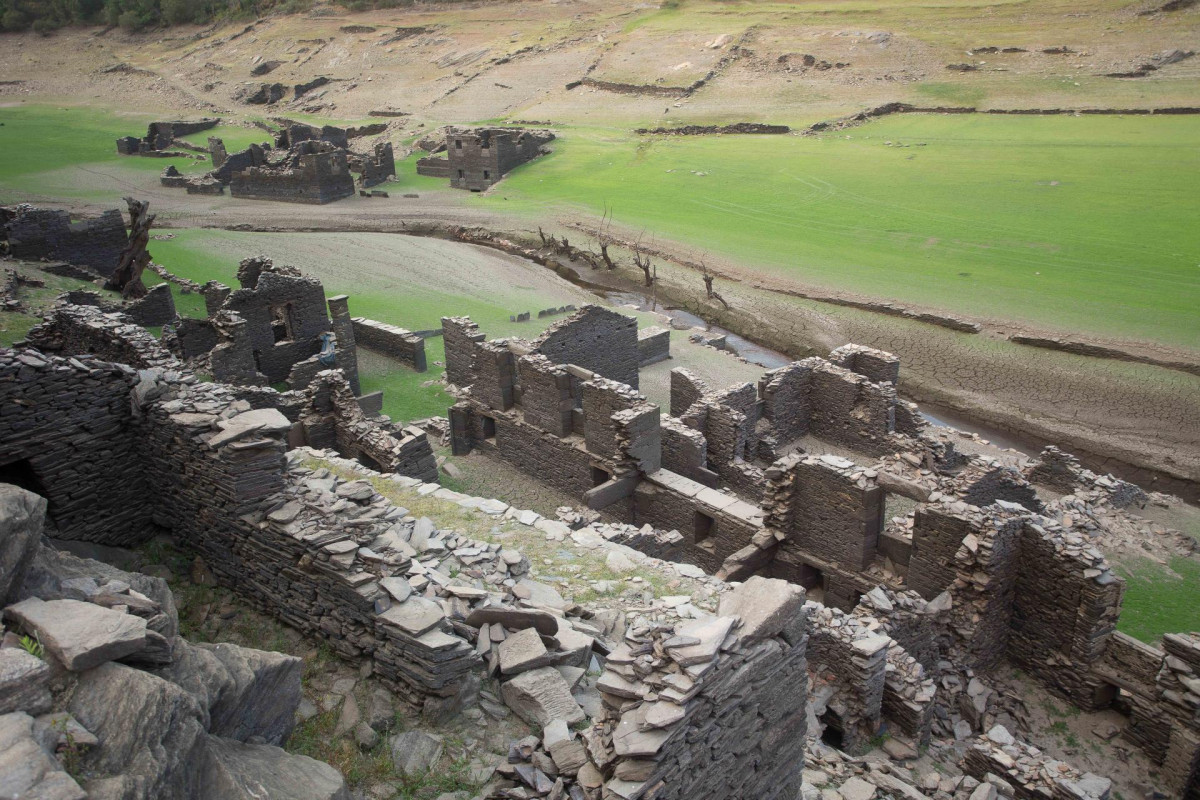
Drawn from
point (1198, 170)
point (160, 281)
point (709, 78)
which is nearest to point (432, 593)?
point (160, 281)

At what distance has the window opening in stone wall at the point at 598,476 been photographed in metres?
17.4

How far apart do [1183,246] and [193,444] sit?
3697 cm

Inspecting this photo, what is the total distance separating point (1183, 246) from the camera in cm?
3378

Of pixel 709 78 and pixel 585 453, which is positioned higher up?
pixel 709 78

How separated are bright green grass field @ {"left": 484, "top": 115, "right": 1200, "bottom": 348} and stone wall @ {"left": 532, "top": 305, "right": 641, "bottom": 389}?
1485 cm

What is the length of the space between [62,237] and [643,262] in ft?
71.4

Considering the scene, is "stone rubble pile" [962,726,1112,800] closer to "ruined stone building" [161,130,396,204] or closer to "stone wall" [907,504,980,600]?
"stone wall" [907,504,980,600]

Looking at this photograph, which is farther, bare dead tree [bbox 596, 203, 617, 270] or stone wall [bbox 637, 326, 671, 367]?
bare dead tree [bbox 596, 203, 617, 270]

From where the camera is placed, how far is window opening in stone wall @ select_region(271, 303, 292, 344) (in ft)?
74.1

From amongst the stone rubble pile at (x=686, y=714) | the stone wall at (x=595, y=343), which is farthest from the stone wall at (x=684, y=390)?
the stone rubble pile at (x=686, y=714)

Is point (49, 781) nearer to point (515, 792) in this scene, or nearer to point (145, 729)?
point (145, 729)

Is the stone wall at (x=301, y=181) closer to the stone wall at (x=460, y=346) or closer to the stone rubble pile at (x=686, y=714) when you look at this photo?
the stone wall at (x=460, y=346)

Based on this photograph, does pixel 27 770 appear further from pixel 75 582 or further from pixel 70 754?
pixel 75 582

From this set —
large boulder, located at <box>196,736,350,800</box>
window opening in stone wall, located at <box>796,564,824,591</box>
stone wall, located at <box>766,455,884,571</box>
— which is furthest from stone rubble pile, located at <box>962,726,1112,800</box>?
large boulder, located at <box>196,736,350,800</box>
